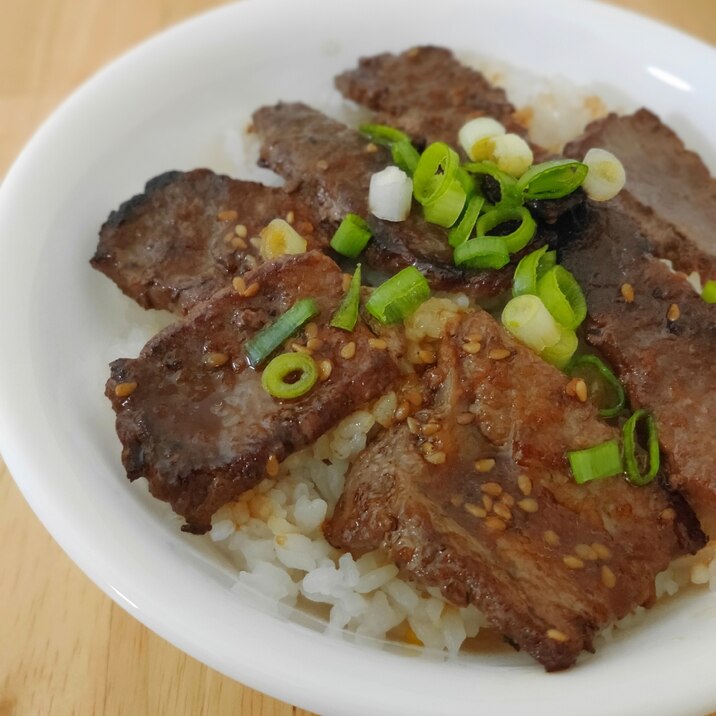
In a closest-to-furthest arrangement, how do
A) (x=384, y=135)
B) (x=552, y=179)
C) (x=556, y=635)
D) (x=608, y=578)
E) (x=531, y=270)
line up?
(x=556, y=635) < (x=608, y=578) < (x=531, y=270) < (x=552, y=179) < (x=384, y=135)

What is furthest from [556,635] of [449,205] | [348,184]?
[348,184]

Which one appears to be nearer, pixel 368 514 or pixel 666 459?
pixel 368 514

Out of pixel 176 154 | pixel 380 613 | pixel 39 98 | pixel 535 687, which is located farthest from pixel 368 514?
pixel 39 98

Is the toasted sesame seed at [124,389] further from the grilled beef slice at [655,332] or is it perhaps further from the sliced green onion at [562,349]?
the grilled beef slice at [655,332]

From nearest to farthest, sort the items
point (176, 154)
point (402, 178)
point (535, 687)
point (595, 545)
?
point (535, 687)
point (595, 545)
point (402, 178)
point (176, 154)

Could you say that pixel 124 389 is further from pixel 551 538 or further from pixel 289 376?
pixel 551 538

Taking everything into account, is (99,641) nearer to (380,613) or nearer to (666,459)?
(380,613)
